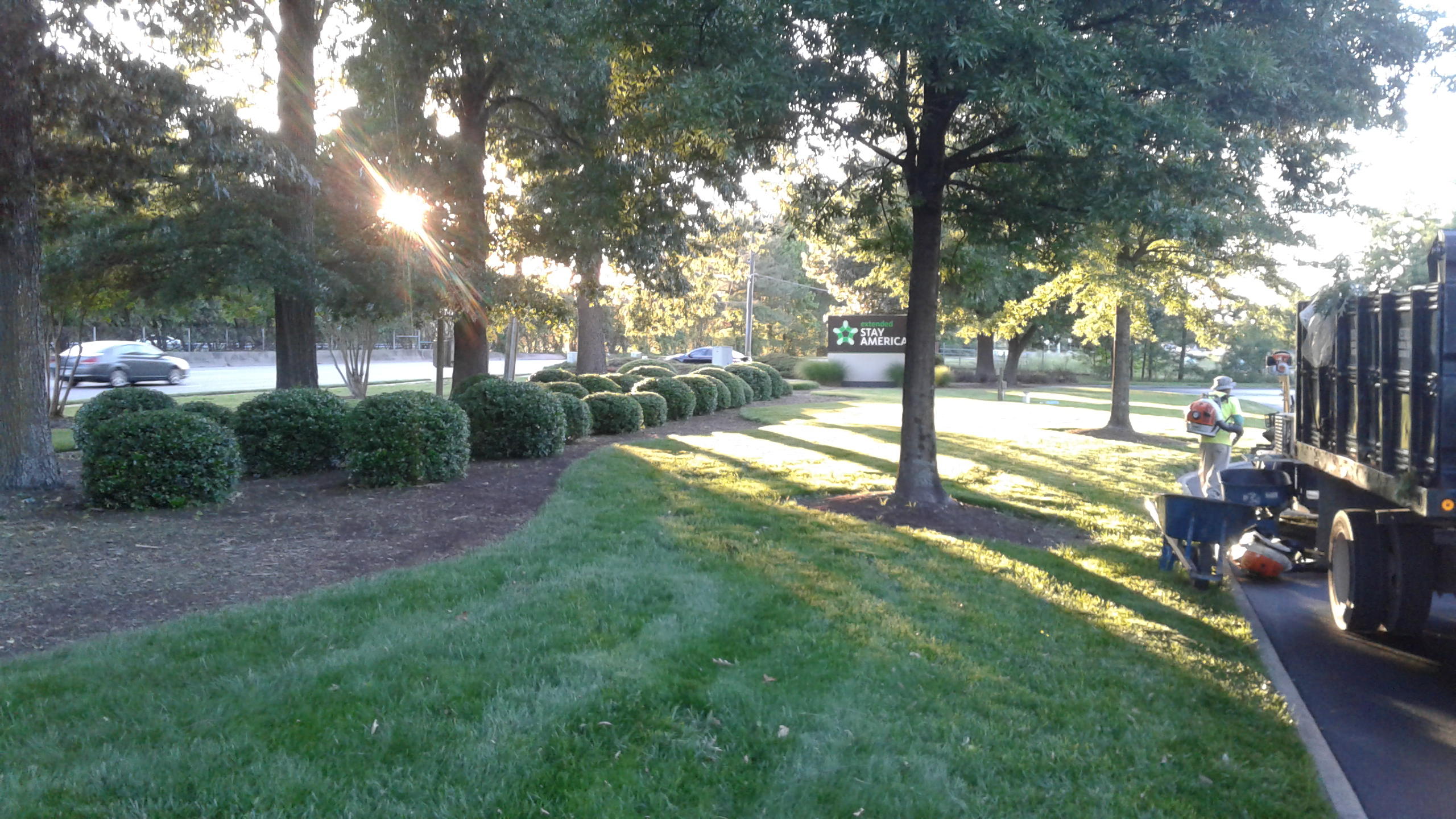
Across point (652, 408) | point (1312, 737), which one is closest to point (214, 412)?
point (652, 408)

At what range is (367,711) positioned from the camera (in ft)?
14.7

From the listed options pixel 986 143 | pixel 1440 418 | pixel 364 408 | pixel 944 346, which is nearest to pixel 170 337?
pixel 944 346

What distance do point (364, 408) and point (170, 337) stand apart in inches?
2162

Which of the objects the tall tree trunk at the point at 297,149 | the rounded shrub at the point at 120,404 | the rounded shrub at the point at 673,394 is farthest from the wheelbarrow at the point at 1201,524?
the rounded shrub at the point at 673,394

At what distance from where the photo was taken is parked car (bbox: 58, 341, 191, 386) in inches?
1203

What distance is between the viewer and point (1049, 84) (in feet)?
25.6

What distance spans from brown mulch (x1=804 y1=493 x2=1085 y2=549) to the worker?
1327mm

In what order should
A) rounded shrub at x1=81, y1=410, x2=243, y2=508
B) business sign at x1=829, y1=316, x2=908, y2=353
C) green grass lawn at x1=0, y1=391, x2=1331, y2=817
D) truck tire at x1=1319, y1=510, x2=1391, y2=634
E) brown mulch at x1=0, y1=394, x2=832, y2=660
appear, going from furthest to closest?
business sign at x1=829, y1=316, x2=908, y2=353 < rounded shrub at x1=81, y1=410, x2=243, y2=508 < brown mulch at x1=0, y1=394, x2=832, y2=660 < truck tire at x1=1319, y1=510, x2=1391, y2=634 < green grass lawn at x1=0, y1=391, x2=1331, y2=817

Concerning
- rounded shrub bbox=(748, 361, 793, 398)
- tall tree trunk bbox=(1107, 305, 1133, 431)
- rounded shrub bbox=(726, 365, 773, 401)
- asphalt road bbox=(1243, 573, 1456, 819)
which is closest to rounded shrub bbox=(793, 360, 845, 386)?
rounded shrub bbox=(748, 361, 793, 398)

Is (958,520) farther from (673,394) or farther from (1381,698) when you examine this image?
(673,394)

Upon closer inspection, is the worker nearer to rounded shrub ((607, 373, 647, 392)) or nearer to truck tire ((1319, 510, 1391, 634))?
truck tire ((1319, 510, 1391, 634))

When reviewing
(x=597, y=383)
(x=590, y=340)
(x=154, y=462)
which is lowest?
(x=154, y=462)

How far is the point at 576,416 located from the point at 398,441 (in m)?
5.31

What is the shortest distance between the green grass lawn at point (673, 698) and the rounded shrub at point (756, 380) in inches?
867
